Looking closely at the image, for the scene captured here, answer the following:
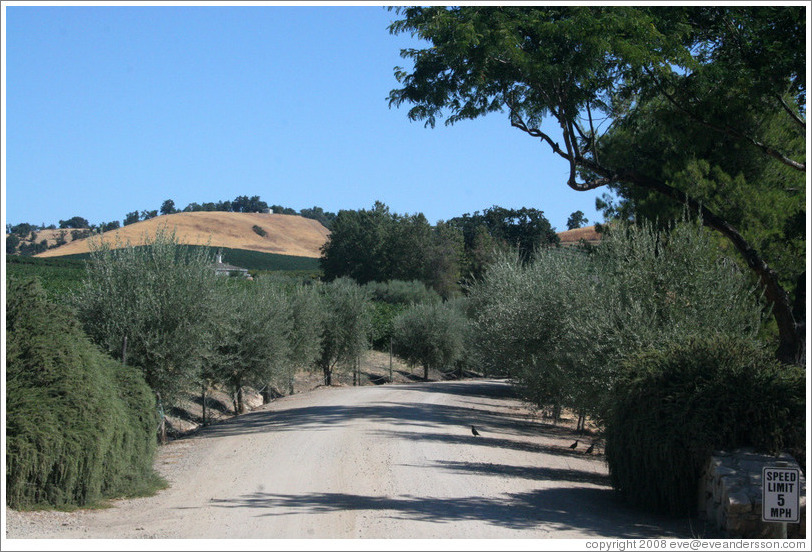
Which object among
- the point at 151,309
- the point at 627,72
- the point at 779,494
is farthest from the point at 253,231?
the point at 779,494

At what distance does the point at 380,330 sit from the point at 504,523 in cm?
4381

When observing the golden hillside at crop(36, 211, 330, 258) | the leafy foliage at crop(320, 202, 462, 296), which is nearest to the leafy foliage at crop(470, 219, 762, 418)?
the leafy foliage at crop(320, 202, 462, 296)

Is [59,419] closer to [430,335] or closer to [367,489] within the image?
[367,489]

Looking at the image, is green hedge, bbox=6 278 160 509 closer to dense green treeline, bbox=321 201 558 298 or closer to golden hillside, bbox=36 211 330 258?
dense green treeline, bbox=321 201 558 298

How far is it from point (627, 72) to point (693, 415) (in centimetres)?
884

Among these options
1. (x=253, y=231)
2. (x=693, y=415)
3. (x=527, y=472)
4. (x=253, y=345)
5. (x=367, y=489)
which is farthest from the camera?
(x=253, y=231)

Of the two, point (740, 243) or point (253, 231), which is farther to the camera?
point (253, 231)

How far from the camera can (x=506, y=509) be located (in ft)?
33.3

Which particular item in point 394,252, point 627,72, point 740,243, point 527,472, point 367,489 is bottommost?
point 527,472

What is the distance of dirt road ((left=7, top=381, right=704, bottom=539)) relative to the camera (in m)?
8.88

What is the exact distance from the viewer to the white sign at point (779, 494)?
7367 mm

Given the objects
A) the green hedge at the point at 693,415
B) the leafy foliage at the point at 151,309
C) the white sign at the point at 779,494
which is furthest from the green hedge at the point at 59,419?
the white sign at the point at 779,494

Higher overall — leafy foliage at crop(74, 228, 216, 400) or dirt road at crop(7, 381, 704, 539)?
leafy foliage at crop(74, 228, 216, 400)

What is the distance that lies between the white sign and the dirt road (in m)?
1.80
